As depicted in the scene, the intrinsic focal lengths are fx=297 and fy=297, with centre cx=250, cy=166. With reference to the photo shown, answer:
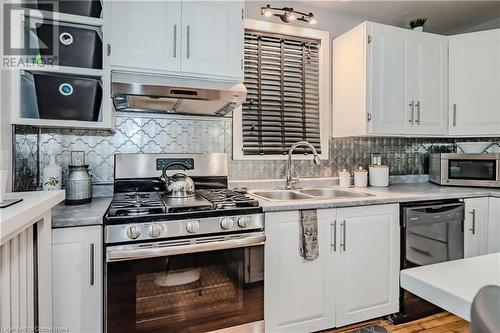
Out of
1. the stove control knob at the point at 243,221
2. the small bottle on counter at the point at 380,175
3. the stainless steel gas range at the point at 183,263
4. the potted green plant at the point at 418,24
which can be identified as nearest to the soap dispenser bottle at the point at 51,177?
the stainless steel gas range at the point at 183,263

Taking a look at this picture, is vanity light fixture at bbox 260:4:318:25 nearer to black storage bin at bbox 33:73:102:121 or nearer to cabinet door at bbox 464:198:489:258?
black storage bin at bbox 33:73:102:121

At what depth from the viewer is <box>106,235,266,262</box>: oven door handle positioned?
1.40m

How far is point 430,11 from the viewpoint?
9.20 feet

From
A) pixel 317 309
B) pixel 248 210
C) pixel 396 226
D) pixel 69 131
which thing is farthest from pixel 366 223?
pixel 69 131

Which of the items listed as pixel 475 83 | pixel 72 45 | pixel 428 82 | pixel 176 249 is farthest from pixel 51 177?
pixel 475 83

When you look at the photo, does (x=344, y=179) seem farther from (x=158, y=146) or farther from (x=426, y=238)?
(x=158, y=146)

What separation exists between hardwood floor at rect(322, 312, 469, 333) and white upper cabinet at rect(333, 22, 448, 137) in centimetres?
143

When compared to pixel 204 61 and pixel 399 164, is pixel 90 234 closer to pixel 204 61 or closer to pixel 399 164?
pixel 204 61

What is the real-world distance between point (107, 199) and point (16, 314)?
98 cm

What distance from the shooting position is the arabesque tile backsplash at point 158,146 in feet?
6.11

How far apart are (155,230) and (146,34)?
115 cm

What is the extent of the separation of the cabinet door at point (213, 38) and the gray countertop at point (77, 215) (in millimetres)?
966

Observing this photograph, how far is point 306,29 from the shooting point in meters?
2.61

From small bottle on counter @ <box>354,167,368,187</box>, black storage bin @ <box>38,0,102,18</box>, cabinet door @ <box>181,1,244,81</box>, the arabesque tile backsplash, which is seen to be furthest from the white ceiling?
black storage bin @ <box>38,0,102,18</box>
